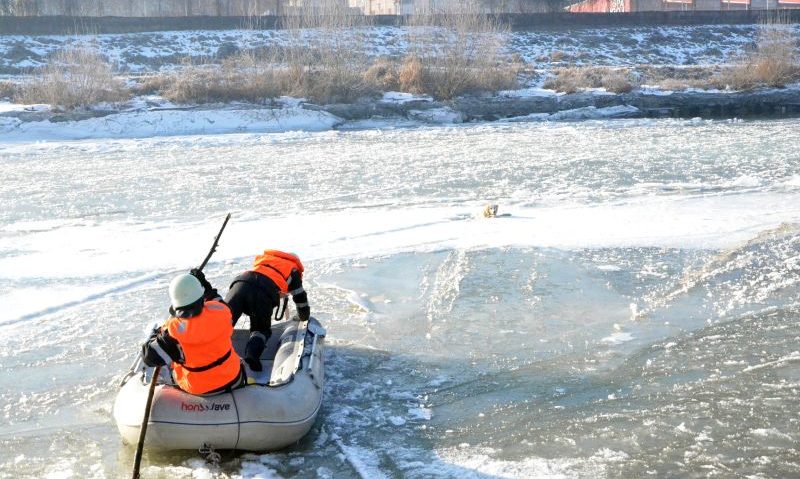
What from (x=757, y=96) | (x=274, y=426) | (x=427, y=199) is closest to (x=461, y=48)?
(x=757, y=96)

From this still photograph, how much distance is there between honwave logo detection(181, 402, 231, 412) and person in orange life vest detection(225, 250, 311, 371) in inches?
39.8

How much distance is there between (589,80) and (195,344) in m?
A: 27.6

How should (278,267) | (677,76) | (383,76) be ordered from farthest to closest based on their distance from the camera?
1. (677,76)
2. (383,76)
3. (278,267)

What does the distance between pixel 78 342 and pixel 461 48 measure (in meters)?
23.5

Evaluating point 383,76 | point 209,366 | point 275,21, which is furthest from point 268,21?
point 209,366

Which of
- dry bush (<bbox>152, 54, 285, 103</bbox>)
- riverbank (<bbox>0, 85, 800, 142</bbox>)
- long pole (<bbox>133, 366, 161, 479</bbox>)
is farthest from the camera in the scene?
dry bush (<bbox>152, 54, 285, 103</bbox>)

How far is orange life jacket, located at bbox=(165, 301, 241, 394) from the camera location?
17.8 feet

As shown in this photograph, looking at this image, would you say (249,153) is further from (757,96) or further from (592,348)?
(757,96)

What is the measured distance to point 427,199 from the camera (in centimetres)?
1364

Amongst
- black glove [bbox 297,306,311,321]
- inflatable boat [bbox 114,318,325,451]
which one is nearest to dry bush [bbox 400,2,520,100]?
black glove [bbox 297,306,311,321]

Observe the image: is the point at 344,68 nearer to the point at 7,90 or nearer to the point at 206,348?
the point at 7,90

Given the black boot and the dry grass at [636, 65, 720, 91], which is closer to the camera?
the black boot

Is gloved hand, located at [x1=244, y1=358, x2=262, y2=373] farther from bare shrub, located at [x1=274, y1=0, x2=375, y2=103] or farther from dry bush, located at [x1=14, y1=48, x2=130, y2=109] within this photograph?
bare shrub, located at [x1=274, y1=0, x2=375, y2=103]

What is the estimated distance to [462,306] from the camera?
8.52 metres
